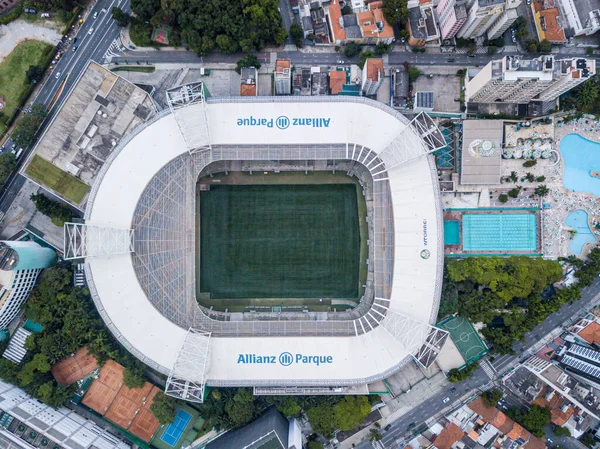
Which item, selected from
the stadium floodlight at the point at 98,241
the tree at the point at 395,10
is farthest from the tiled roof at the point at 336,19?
the stadium floodlight at the point at 98,241

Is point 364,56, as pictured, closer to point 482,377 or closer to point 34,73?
point 34,73

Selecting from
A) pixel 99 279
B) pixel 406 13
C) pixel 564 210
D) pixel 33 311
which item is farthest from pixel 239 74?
pixel 564 210

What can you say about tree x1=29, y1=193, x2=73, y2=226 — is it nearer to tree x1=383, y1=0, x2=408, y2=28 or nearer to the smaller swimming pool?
tree x1=383, y1=0, x2=408, y2=28

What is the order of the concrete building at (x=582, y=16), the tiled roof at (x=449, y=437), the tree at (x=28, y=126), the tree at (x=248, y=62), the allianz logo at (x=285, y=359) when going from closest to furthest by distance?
the allianz logo at (x=285, y=359) → the tiled roof at (x=449, y=437) → the concrete building at (x=582, y=16) → the tree at (x=248, y=62) → the tree at (x=28, y=126)

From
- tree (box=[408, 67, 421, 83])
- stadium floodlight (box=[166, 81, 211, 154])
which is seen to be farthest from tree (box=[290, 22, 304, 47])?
tree (box=[408, 67, 421, 83])

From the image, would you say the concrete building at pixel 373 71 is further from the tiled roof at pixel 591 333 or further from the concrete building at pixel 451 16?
the tiled roof at pixel 591 333
